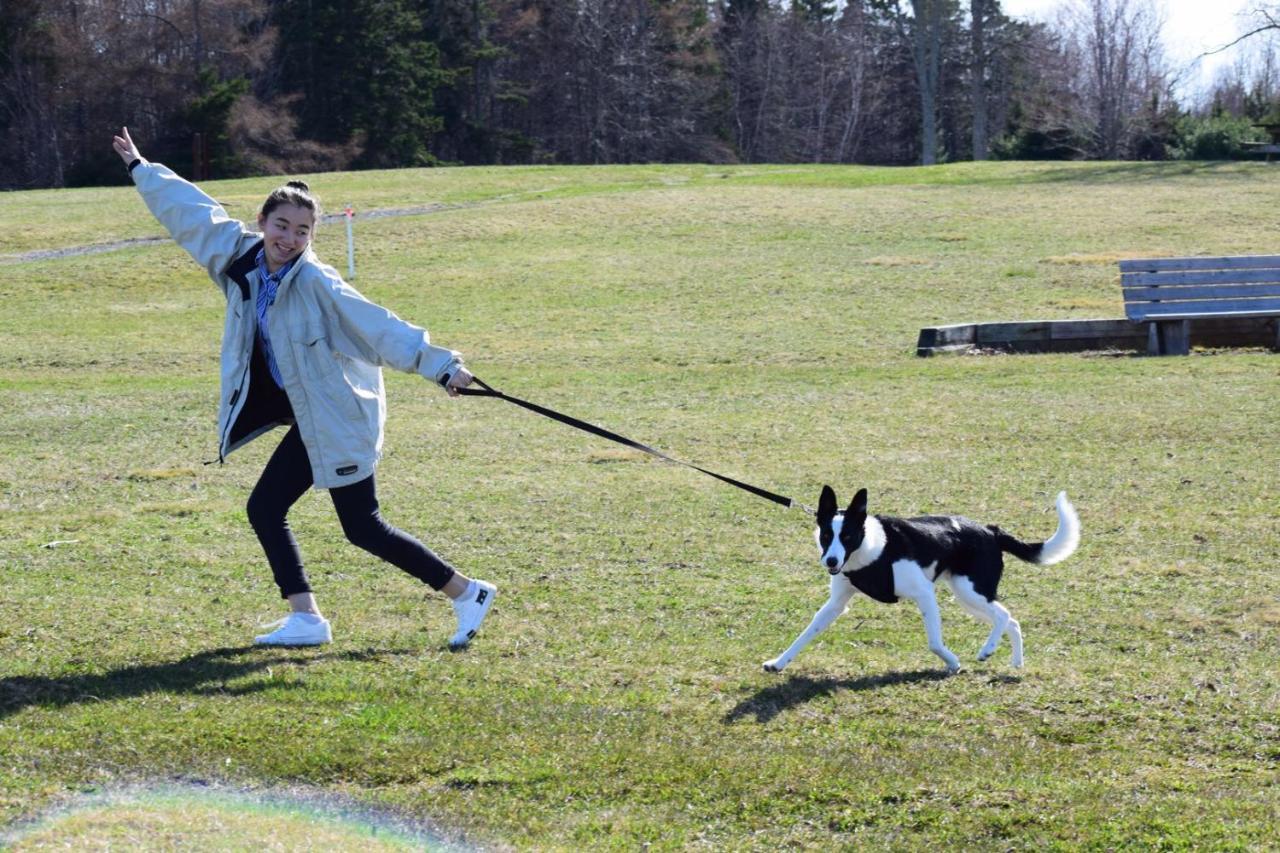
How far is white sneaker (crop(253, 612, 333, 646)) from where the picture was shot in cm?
663

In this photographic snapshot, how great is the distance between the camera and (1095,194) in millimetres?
35125

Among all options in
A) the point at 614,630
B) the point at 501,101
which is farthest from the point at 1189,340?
the point at 501,101

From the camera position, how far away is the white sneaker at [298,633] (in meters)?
6.63

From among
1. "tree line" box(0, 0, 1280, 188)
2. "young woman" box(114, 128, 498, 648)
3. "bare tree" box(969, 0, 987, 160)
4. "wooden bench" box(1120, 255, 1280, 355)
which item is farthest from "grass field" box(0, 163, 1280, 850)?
"bare tree" box(969, 0, 987, 160)

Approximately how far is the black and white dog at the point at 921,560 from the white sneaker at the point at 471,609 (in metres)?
1.37

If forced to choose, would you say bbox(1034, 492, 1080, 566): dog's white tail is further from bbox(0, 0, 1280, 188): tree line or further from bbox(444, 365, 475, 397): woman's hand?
bbox(0, 0, 1280, 188): tree line

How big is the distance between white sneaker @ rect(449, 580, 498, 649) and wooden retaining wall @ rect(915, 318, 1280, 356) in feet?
41.7

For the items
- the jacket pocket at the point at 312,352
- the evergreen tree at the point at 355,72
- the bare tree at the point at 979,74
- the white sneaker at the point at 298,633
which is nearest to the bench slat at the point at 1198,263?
the white sneaker at the point at 298,633

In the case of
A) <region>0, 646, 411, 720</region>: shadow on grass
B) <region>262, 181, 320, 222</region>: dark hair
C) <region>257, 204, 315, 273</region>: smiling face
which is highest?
<region>262, 181, 320, 222</region>: dark hair

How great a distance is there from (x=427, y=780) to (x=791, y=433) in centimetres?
873

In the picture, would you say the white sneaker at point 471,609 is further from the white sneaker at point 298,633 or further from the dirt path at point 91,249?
the dirt path at point 91,249

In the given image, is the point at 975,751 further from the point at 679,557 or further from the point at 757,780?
the point at 679,557

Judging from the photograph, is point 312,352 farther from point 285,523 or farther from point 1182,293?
point 1182,293

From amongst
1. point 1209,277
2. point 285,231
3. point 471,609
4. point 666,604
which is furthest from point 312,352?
point 1209,277
